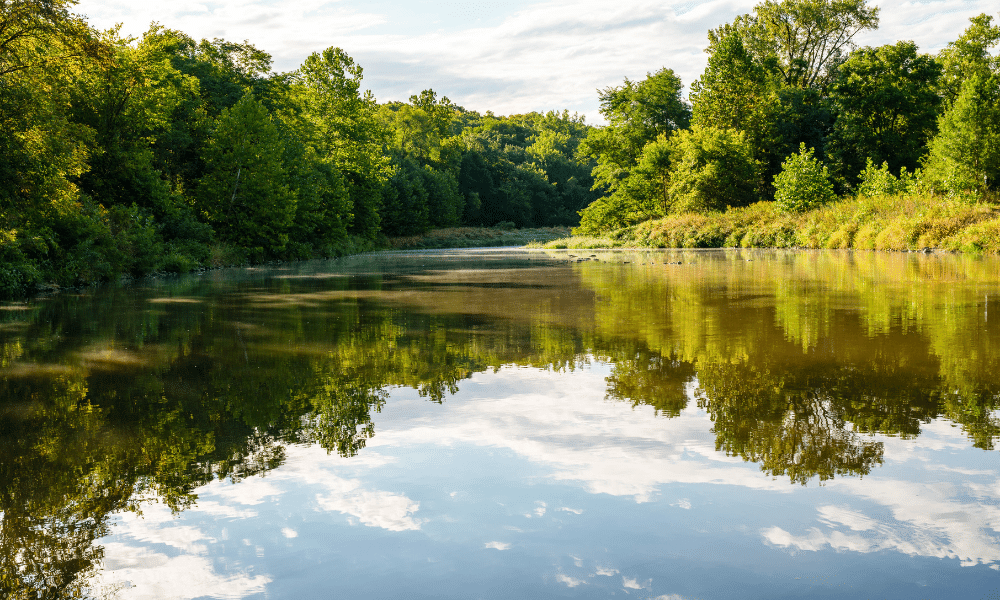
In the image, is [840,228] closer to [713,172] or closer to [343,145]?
[713,172]

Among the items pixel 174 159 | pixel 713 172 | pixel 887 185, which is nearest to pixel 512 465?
pixel 174 159

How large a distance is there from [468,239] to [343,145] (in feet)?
83.3

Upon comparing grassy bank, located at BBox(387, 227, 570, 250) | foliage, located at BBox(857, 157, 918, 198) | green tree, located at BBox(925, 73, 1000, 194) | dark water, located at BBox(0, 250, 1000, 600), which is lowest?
dark water, located at BBox(0, 250, 1000, 600)

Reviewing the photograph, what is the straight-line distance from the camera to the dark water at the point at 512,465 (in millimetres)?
3156

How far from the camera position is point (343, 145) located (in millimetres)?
62188

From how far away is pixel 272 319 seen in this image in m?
12.7

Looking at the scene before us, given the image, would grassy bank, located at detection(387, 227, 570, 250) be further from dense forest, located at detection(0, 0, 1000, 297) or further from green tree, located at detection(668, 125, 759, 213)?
green tree, located at detection(668, 125, 759, 213)

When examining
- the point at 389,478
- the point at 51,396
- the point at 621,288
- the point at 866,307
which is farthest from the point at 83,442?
Result: the point at 621,288

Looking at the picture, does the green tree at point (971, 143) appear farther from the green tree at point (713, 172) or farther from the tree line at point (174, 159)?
the tree line at point (174, 159)

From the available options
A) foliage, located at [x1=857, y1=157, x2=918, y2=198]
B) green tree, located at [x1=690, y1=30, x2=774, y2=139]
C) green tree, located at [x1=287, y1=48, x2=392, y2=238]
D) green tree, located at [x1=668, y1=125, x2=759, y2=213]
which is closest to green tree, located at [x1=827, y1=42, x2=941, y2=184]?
green tree, located at [x1=690, y1=30, x2=774, y2=139]

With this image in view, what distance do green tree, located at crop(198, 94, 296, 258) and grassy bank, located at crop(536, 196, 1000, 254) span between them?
84.6 feet

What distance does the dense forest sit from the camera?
66.5 ft

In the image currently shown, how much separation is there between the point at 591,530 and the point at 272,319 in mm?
10213

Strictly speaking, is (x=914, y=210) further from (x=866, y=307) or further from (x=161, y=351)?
(x=161, y=351)
